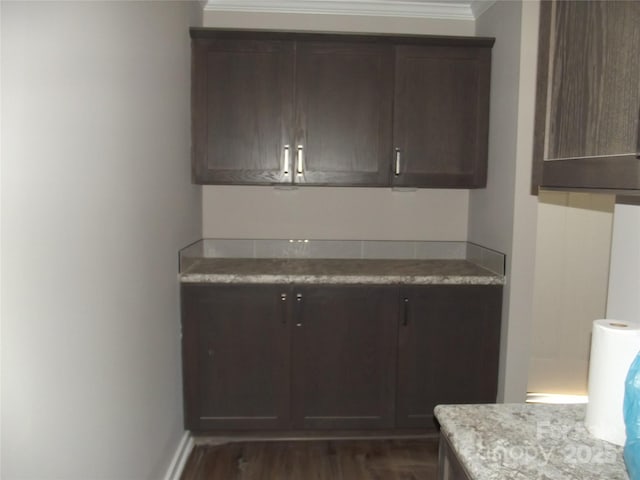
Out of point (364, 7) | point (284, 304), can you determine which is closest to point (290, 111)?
point (364, 7)

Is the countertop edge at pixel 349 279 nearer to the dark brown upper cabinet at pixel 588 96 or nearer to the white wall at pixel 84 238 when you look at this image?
the white wall at pixel 84 238

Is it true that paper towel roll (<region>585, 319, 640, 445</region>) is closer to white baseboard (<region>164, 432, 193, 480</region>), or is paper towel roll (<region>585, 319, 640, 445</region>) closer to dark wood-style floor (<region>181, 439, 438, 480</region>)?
dark wood-style floor (<region>181, 439, 438, 480</region>)

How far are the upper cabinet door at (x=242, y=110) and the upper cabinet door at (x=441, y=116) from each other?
0.64 meters

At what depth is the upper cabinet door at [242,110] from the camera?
2832 mm

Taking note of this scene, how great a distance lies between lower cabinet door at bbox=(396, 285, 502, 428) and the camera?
8.89 feet

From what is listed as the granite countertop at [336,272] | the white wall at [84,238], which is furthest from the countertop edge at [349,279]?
the white wall at [84,238]

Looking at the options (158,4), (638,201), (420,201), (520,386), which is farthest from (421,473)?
(158,4)

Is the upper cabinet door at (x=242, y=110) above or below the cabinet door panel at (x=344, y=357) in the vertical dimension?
above

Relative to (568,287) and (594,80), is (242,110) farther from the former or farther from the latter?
(568,287)

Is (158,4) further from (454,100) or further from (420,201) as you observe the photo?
(420,201)

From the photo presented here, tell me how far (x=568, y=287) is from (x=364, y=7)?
221cm

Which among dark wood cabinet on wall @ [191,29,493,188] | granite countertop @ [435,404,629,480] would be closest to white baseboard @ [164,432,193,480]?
dark wood cabinet on wall @ [191,29,493,188]

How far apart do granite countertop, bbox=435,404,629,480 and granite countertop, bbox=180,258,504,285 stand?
4.66 ft

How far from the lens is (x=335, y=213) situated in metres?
3.26
